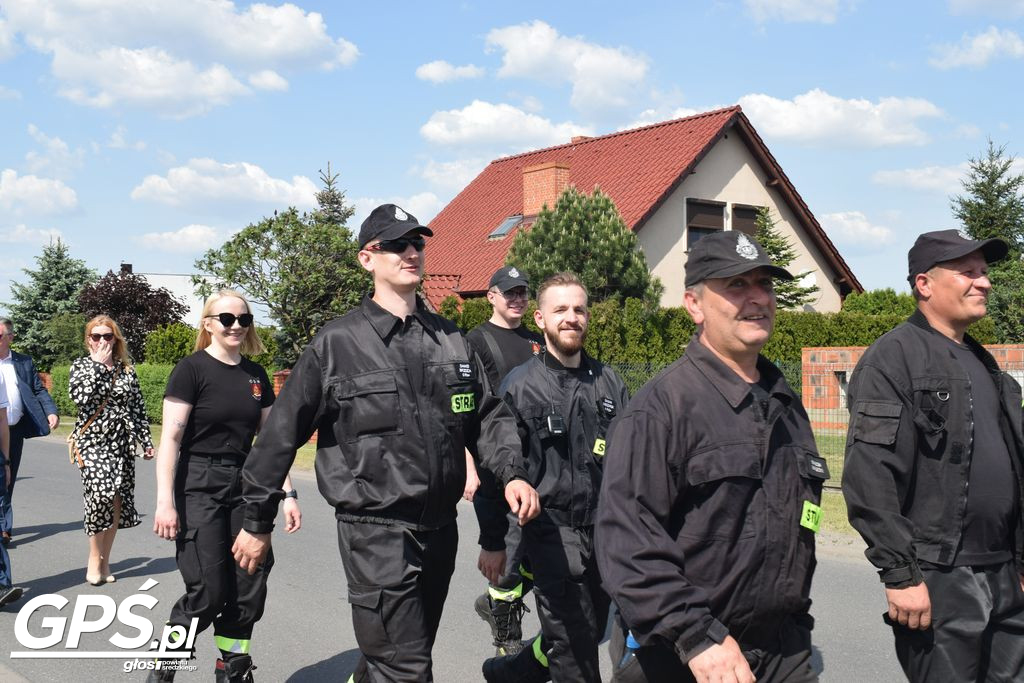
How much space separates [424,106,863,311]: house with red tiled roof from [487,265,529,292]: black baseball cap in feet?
Answer: 64.4

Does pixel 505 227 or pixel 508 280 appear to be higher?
pixel 505 227

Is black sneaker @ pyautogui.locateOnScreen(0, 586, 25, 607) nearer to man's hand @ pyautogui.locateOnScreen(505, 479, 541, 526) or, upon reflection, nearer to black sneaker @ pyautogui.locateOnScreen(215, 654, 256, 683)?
black sneaker @ pyautogui.locateOnScreen(215, 654, 256, 683)

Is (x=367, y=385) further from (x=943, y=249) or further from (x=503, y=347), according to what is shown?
(x=503, y=347)

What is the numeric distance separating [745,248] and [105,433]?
686 centimetres

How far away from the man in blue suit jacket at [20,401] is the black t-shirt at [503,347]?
4686mm

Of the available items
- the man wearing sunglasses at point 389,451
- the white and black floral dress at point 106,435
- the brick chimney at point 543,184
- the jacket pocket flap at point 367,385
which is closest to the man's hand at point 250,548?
the man wearing sunglasses at point 389,451

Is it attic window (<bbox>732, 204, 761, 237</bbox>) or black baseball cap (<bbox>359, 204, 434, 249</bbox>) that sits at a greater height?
attic window (<bbox>732, 204, 761, 237</bbox>)

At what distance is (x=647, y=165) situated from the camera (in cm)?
2955

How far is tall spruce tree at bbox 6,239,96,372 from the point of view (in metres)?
44.0

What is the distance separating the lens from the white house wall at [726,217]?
A: 2806cm

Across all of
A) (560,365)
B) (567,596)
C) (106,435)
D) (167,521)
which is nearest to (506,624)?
(567,596)

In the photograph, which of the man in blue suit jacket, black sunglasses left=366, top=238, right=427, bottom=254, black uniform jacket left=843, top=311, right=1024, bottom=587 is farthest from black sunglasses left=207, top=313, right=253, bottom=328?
the man in blue suit jacket

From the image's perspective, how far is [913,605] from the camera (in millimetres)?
3559

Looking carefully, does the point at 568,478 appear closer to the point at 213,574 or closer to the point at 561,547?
the point at 561,547
